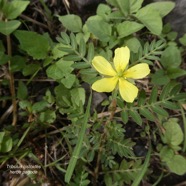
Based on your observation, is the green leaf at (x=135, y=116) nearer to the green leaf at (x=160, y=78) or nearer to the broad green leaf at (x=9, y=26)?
the green leaf at (x=160, y=78)

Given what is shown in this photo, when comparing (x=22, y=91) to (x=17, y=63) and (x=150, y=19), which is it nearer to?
(x=17, y=63)

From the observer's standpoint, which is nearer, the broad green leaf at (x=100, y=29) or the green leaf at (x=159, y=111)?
the green leaf at (x=159, y=111)

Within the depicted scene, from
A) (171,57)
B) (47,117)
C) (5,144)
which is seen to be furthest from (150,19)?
(5,144)

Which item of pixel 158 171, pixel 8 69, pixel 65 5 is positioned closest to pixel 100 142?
pixel 158 171

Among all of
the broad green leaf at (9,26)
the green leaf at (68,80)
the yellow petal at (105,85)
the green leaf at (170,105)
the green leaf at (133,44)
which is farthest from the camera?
the green leaf at (133,44)

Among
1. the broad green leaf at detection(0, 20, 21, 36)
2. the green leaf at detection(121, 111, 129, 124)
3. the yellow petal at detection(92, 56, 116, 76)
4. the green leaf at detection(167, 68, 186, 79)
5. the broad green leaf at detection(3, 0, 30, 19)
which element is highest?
the broad green leaf at detection(3, 0, 30, 19)

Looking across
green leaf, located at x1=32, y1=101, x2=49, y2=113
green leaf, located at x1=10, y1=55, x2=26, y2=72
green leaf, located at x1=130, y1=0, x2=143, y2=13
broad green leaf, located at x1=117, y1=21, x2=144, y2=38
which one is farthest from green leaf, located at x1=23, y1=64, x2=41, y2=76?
green leaf, located at x1=130, y1=0, x2=143, y2=13

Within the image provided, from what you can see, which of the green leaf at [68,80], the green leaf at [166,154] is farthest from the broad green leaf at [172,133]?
the green leaf at [68,80]

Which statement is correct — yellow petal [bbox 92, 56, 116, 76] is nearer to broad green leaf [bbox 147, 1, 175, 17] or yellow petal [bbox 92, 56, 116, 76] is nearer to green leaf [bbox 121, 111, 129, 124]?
green leaf [bbox 121, 111, 129, 124]
